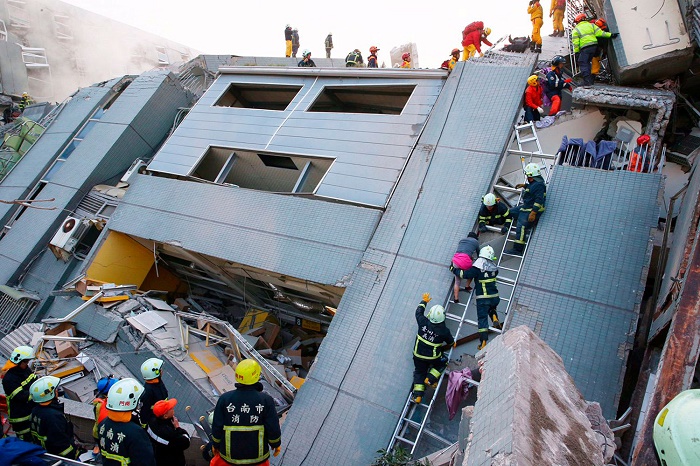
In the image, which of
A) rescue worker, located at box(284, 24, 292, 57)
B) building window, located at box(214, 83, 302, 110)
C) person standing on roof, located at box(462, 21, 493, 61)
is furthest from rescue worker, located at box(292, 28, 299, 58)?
person standing on roof, located at box(462, 21, 493, 61)

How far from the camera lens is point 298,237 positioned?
8.40 m

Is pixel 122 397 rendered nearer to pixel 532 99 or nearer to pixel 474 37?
pixel 532 99

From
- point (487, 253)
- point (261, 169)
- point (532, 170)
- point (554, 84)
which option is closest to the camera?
point (487, 253)

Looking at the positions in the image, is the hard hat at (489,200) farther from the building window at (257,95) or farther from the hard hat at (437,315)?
the building window at (257,95)

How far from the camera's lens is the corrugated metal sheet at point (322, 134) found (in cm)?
885

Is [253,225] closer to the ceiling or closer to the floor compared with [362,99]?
closer to the floor

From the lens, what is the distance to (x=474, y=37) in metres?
11.5

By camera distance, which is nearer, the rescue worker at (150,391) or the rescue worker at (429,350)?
the rescue worker at (150,391)

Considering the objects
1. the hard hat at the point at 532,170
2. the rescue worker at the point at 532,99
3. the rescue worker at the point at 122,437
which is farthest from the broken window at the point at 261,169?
the rescue worker at the point at 122,437

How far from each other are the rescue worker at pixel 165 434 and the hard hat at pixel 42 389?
1.17 metres

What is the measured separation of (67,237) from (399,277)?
8202mm

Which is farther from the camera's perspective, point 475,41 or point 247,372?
point 475,41

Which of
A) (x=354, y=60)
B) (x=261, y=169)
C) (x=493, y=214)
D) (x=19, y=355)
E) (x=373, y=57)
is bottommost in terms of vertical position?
(x=19, y=355)

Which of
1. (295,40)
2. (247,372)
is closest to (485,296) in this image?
(247,372)
